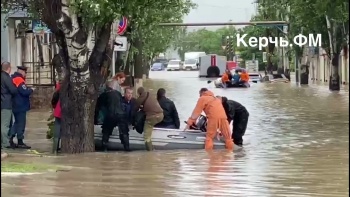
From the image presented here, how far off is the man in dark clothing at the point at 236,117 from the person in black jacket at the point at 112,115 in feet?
6.96

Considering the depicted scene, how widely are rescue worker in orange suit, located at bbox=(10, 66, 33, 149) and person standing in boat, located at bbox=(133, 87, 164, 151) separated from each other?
2.00m

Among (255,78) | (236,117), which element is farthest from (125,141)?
(255,78)

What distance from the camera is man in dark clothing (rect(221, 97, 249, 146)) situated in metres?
16.7

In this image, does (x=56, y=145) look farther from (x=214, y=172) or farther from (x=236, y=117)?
(x=214, y=172)

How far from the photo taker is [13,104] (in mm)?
15539

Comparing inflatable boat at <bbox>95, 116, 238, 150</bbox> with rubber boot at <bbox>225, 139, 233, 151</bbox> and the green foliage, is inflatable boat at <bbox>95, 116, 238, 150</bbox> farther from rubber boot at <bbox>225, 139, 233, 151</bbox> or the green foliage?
the green foliage

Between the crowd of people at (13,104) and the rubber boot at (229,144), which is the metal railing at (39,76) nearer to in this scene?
the crowd of people at (13,104)

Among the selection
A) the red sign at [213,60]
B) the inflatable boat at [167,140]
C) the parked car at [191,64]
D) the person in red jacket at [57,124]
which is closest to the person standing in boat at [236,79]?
the red sign at [213,60]

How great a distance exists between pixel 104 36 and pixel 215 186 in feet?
16.6

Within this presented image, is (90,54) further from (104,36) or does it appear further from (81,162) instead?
(81,162)

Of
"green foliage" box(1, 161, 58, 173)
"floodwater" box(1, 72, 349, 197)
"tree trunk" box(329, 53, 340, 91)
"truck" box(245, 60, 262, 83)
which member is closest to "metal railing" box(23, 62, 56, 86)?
"floodwater" box(1, 72, 349, 197)

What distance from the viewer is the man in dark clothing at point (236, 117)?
16.7 m

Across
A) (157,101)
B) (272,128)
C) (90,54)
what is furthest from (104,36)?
(272,128)

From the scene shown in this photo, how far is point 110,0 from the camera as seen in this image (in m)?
14.1
